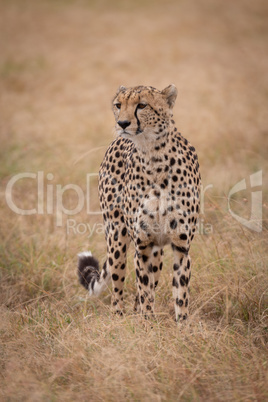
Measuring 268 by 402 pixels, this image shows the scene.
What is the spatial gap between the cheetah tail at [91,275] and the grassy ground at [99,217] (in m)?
0.11

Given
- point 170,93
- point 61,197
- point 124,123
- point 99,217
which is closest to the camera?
point 124,123

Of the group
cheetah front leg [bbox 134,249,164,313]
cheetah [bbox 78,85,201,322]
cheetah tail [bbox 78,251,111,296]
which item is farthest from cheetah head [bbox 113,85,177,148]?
cheetah tail [bbox 78,251,111,296]

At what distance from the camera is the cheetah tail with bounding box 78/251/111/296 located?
3082 mm

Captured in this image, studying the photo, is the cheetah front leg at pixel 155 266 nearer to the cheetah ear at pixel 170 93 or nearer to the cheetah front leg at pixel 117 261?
the cheetah front leg at pixel 117 261

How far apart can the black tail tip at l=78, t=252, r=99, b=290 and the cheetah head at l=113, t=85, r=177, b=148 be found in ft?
2.83

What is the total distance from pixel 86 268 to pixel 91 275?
5 cm

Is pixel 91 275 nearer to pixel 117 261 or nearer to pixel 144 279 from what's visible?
pixel 117 261

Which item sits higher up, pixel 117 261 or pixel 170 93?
pixel 170 93

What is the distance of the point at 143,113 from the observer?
254cm

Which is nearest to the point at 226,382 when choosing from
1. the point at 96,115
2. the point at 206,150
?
the point at 206,150

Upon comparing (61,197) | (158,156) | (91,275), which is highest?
(158,156)

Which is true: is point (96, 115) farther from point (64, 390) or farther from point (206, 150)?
point (64, 390)

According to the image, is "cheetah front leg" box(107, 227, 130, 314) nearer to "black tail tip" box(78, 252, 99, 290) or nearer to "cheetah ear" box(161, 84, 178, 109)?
"black tail tip" box(78, 252, 99, 290)

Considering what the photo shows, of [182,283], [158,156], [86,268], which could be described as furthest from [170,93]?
[86,268]
